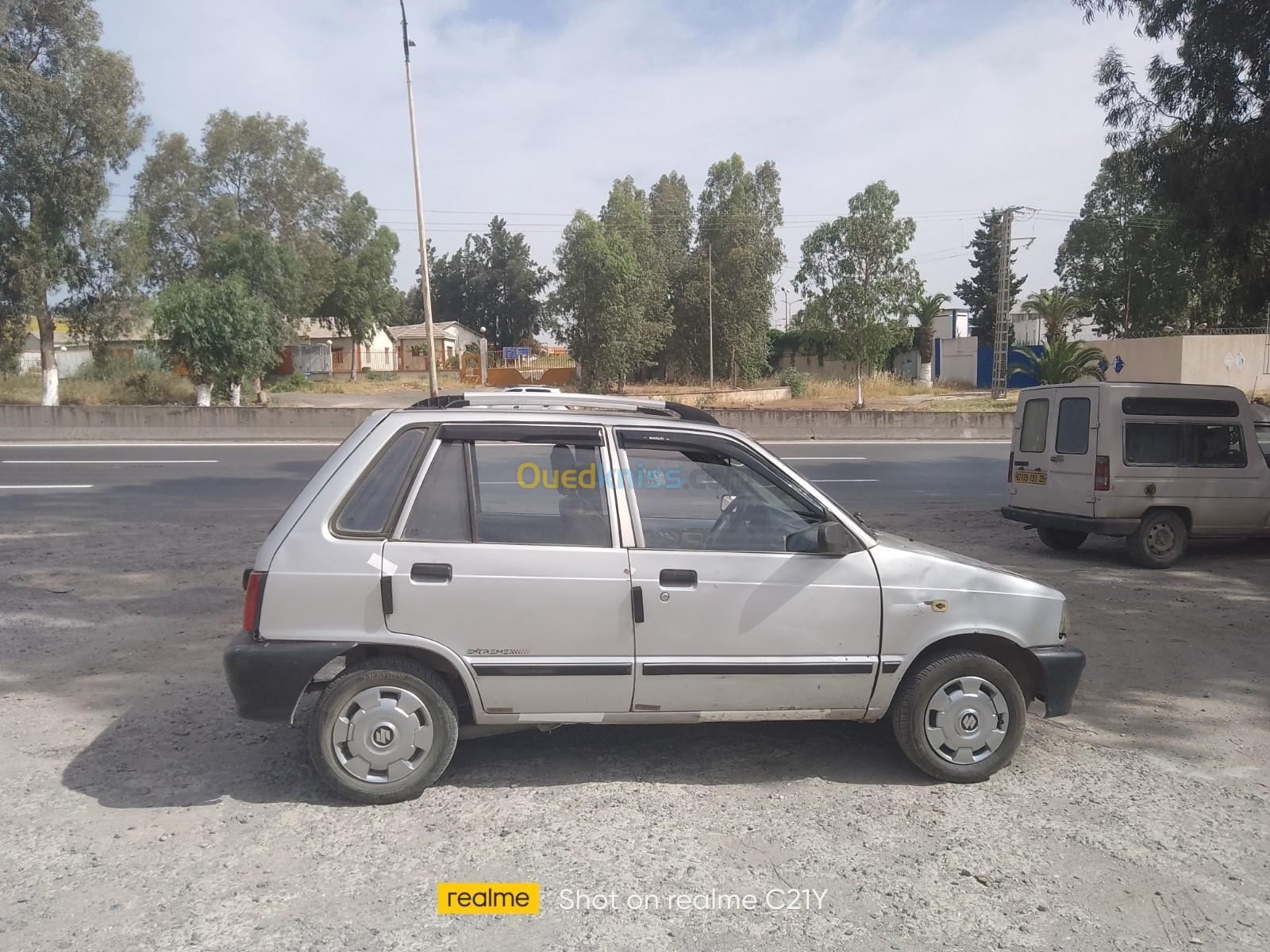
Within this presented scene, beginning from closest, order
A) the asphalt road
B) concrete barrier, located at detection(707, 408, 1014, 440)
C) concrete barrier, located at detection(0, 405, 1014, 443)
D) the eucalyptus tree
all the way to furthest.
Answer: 1. the asphalt road
2. concrete barrier, located at detection(0, 405, 1014, 443)
3. concrete barrier, located at detection(707, 408, 1014, 440)
4. the eucalyptus tree

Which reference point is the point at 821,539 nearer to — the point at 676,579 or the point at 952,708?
the point at 676,579

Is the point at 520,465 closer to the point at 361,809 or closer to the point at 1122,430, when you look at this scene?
the point at 361,809

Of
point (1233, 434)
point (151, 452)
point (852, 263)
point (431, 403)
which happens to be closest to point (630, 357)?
point (852, 263)

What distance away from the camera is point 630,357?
44.2 m

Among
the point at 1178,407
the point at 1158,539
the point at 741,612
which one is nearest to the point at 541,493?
the point at 741,612

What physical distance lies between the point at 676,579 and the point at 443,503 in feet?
3.56

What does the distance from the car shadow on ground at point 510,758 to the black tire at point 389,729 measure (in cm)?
20

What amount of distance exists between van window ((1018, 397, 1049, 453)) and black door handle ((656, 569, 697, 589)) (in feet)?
23.3

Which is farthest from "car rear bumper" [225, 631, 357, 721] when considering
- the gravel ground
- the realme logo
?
the realme logo

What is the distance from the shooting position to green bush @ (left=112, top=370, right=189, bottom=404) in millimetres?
34625

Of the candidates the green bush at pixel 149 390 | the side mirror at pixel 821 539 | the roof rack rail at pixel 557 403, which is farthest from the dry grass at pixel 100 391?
the side mirror at pixel 821 539

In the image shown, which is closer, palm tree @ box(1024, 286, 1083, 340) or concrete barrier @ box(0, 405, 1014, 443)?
concrete barrier @ box(0, 405, 1014, 443)

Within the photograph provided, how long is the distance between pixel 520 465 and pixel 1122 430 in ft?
23.5

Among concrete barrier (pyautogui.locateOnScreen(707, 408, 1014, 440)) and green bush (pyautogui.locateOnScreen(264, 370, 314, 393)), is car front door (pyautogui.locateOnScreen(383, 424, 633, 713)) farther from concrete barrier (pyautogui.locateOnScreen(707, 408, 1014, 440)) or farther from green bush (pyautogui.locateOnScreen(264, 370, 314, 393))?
green bush (pyautogui.locateOnScreen(264, 370, 314, 393))
